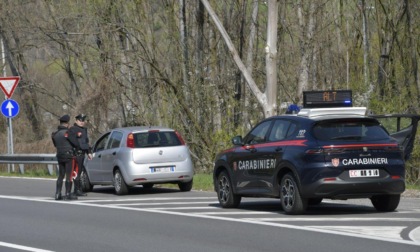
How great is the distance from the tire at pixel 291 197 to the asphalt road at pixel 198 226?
15 cm

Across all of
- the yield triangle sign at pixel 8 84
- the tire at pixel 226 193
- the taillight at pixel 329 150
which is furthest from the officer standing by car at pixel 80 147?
the yield triangle sign at pixel 8 84

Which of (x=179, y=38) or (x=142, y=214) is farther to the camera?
(x=179, y=38)

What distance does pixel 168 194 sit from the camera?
22172mm

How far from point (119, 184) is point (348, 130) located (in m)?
8.16

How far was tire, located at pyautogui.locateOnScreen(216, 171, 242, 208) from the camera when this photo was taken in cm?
1755

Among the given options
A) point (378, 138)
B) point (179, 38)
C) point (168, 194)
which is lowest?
point (168, 194)

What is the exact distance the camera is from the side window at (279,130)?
1606 cm

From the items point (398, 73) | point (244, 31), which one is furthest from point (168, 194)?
point (244, 31)

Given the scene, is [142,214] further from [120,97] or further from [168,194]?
[120,97]

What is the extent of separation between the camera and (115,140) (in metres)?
23.2

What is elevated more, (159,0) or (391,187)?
(159,0)

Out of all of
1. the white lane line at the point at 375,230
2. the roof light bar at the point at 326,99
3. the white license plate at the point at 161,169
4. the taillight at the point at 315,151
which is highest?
the roof light bar at the point at 326,99

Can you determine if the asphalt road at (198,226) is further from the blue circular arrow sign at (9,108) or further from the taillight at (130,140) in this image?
the blue circular arrow sign at (9,108)

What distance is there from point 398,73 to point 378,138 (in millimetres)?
17073
